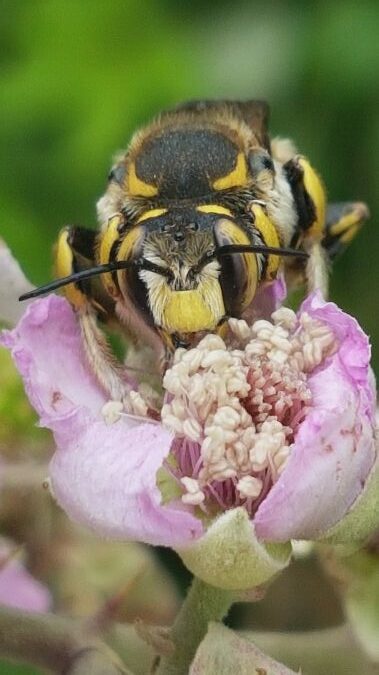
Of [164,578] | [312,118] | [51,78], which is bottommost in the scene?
[164,578]

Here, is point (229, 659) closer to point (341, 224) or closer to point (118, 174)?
point (118, 174)

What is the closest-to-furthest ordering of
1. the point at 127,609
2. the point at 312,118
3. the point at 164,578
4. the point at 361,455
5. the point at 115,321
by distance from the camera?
1. the point at 361,455
2. the point at 115,321
3. the point at 127,609
4. the point at 164,578
5. the point at 312,118

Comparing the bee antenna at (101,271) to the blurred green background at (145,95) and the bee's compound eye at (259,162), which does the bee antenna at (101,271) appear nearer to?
the bee's compound eye at (259,162)

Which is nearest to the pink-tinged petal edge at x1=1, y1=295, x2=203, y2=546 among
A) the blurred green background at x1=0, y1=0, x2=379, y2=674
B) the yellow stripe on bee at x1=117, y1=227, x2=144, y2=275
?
the yellow stripe on bee at x1=117, y1=227, x2=144, y2=275

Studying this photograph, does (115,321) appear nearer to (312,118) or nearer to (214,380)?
(214,380)

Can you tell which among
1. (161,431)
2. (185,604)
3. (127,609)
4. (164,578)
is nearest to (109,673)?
(185,604)

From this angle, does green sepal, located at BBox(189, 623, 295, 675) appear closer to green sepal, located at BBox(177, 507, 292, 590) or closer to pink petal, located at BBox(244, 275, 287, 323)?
green sepal, located at BBox(177, 507, 292, 590)

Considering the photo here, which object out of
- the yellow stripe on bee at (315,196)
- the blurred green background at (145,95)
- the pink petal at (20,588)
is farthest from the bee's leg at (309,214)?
the blurred green background at (145,95)
